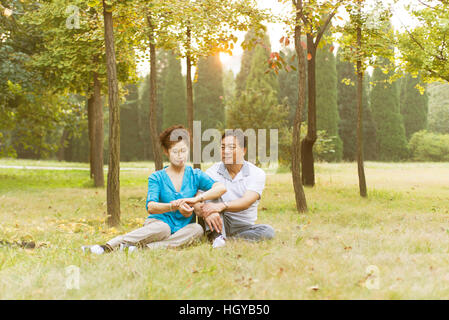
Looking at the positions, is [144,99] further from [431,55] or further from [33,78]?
[431,55]

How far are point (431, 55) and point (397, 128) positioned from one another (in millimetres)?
24245

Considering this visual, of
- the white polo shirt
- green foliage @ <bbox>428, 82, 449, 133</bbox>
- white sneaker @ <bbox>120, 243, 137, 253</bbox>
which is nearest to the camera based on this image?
white sneaker @ <bbox>120, 243, 137, 253</bbox>

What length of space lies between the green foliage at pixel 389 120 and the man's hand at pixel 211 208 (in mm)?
30074

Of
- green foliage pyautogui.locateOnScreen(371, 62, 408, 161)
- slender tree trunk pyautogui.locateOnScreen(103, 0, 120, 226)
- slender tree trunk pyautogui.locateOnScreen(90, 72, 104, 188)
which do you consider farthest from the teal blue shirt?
green foliage pyautogui.locateOnScreen(371, 62, 408, 161)

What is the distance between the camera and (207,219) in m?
4.48

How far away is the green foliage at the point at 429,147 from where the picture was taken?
3144cm

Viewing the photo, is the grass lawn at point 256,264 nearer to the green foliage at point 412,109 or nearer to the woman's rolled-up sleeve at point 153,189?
the woman's rolled-up sleeve at point 153,189

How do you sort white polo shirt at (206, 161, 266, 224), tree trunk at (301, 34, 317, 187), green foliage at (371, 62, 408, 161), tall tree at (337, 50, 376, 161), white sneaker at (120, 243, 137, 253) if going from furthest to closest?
tall tree at (337, 50, 376, 161), green foliage at (371, 62, 408, 161), tree trunk at (301, 34, 317, 187), white polo shirt at (206, 161, 266, 224), white sneaker at (120, 243, 137, 253)

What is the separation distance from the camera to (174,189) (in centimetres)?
454

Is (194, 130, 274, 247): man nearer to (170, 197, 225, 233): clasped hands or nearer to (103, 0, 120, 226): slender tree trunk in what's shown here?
(170, 197, 225, 233): clasped hands

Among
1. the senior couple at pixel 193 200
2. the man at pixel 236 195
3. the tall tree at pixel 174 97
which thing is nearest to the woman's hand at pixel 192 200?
the senior couple at pixel 193 200

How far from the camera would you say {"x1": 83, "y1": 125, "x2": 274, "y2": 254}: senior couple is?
4.39 meters

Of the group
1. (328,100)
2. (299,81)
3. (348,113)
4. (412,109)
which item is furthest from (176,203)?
(412,109)

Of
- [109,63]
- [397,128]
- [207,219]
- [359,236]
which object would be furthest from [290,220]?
[397,128]
